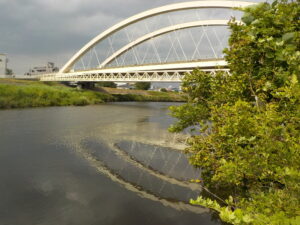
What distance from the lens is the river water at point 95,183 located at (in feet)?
15.9

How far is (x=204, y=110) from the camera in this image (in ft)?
18.7

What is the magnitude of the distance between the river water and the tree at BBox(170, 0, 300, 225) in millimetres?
→ 1462

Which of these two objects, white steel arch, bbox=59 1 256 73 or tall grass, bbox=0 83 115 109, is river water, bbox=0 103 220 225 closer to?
white steel arch, bbox=59 1 256 73

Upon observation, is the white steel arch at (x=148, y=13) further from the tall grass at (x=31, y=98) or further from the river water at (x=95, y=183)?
the tall grass at (x=31, y=98)

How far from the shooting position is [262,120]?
2922 mm

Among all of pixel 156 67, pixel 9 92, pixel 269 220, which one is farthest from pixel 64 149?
pixel 156 67

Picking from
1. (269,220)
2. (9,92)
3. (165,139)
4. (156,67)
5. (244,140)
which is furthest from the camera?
(156,67)

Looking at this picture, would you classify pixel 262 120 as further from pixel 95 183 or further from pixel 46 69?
pixel 46 69

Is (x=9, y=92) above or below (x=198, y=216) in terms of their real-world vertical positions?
above

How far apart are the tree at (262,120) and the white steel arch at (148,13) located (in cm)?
1624

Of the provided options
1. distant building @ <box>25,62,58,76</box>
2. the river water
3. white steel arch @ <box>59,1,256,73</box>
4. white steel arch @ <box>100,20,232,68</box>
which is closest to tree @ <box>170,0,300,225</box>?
the river water

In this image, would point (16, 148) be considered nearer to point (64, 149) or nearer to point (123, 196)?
point (64, 149)

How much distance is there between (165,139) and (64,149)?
18.6 feet

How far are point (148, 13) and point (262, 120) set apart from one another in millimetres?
38031
